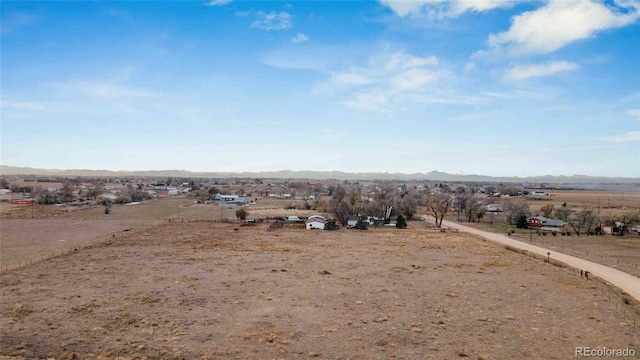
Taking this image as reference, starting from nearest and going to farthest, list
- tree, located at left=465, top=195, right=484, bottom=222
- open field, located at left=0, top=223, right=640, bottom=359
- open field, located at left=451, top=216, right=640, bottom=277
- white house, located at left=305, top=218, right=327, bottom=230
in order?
open field, located at left=0, top=223, right=640, bottom=359, open field, located at left=451, top=216, right=640, bottom=277, white house, located at left=305, top=218, right=327, bottom=230, tree, located at left=465, top=195, right=484, bottom=222

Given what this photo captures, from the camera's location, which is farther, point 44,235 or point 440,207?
point 440,207

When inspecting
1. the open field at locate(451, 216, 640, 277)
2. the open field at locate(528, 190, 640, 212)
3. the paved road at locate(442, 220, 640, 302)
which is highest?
the open field at locate(528, 190, 640, 212)

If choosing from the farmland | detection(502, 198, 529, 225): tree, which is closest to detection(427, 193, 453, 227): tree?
detection(502, 198, 529, 225): tree

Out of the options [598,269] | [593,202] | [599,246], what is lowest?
[599,246]

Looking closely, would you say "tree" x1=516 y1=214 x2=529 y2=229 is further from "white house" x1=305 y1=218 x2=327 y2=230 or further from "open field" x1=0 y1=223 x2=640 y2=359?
"white house" x1=305 y1=218 x2=327 y2=230

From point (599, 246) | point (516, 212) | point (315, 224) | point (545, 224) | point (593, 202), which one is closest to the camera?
point (599, 246)

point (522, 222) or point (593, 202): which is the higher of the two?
point (593, 202)

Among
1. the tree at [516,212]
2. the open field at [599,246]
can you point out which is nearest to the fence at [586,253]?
the open field at [599,246]

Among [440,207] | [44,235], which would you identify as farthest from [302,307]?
[440,207]

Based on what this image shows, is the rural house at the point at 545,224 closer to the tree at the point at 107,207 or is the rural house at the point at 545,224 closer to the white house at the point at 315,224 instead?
the white house at the point at 315,224

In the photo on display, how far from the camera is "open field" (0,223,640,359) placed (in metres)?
14.4

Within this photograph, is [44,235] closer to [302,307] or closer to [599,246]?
[302,307]

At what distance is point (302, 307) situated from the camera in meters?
18.8

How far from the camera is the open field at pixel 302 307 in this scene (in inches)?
569
